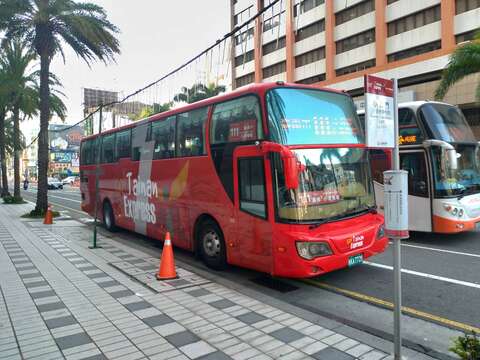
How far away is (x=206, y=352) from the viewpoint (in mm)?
4262

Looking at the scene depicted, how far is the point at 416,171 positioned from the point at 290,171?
231 inches

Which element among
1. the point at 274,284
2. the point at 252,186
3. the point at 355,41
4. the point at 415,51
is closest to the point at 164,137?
the point at 252,186

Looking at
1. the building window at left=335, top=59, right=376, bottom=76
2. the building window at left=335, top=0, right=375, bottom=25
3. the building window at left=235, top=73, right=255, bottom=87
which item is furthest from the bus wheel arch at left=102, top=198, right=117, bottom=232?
the building window at left=235, top=73, right=255, bottom=87

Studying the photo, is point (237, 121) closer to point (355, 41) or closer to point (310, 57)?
point (355, 41)

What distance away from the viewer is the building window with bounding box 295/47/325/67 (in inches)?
1527

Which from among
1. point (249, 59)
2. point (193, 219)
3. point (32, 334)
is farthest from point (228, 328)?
point (249, 59)

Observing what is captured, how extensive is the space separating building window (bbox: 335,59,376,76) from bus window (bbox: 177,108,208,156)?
28.6 meters

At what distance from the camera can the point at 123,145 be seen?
38.7 ft

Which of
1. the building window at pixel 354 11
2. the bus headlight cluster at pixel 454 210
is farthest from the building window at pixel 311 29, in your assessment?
the bus headlight cluster at pixel 454 210

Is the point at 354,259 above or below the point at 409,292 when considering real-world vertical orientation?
above

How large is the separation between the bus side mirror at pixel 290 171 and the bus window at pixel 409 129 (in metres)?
5.71

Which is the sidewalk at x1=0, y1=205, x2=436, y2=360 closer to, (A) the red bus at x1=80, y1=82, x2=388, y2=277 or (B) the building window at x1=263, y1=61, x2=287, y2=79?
(A) the red bus at x1=80, y1=82, x2=388, y2=277

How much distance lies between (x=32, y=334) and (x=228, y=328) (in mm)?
2278

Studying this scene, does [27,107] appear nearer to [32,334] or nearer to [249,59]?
[32,334]
